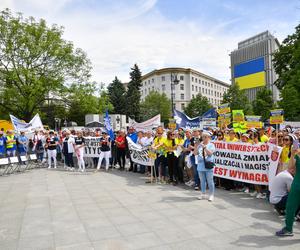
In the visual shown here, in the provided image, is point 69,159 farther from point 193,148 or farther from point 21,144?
point 193,148

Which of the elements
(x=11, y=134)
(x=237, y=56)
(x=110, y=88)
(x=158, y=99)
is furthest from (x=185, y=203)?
(x=237, y=56)

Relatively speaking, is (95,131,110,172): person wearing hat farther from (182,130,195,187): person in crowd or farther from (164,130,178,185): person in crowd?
(182,130,195,187): person in crowd

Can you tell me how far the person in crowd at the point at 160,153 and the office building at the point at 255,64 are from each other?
73791 millimetres

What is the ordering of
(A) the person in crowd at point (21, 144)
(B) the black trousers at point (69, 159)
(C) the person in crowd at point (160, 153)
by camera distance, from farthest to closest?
(A) the person in crowd at point (21, 144), (B) the black trousers at point (69, 159), (C) the person in crowd at point (160, 153)

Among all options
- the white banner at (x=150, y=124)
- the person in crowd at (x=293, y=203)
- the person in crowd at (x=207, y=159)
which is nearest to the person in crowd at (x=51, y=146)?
the white banner at (x=150, y=124)

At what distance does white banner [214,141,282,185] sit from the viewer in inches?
301

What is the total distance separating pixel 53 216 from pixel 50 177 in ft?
18.6

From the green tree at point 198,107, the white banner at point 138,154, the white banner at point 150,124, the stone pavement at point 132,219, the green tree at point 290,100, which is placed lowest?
the stone pavement at point 132,219

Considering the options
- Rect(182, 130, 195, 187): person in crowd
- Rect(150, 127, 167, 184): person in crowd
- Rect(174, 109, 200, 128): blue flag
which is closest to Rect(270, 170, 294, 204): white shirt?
Rect(182, 130, 195, 187): person in crowd

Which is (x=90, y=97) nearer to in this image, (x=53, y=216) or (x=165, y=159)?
(x=165, y=159)

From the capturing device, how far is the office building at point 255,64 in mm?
81062

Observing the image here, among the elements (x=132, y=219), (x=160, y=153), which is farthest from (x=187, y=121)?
(x=132, y=219)

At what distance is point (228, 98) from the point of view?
51.2 meters

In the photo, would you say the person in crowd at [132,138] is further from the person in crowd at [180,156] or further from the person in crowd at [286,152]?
the person in crowd at [286,152]
